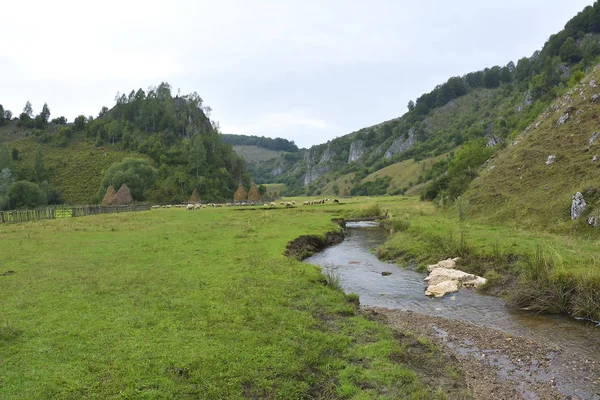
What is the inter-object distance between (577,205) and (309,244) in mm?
21322

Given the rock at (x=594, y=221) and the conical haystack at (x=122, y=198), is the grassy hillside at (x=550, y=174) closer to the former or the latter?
the rock at (x=594, y=221)

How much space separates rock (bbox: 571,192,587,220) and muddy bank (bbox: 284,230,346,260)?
20335 mm

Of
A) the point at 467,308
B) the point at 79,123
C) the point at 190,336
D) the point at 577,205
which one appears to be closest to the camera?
the point at 190,336

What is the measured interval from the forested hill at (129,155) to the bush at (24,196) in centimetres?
28

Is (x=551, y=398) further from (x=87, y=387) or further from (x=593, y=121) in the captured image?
(x=593, y=121)

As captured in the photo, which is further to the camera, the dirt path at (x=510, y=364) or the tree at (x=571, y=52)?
the tree at (x=571, y=52)

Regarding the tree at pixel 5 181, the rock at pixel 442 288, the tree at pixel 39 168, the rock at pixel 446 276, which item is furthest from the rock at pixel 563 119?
the tree at pixel 39 168

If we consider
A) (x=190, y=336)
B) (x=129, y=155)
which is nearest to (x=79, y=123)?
(x=129, y=155)

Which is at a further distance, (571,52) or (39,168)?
(571,52)

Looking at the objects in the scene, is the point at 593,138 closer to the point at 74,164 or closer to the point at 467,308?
the point at 467,308

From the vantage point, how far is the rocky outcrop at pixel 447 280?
→ 20.2 metres

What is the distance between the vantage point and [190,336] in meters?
11.6

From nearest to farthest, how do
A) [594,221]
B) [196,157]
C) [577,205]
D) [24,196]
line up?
[594,221], [577,205], [24,196], [196,157]

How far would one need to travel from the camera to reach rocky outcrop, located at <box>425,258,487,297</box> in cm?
2020
